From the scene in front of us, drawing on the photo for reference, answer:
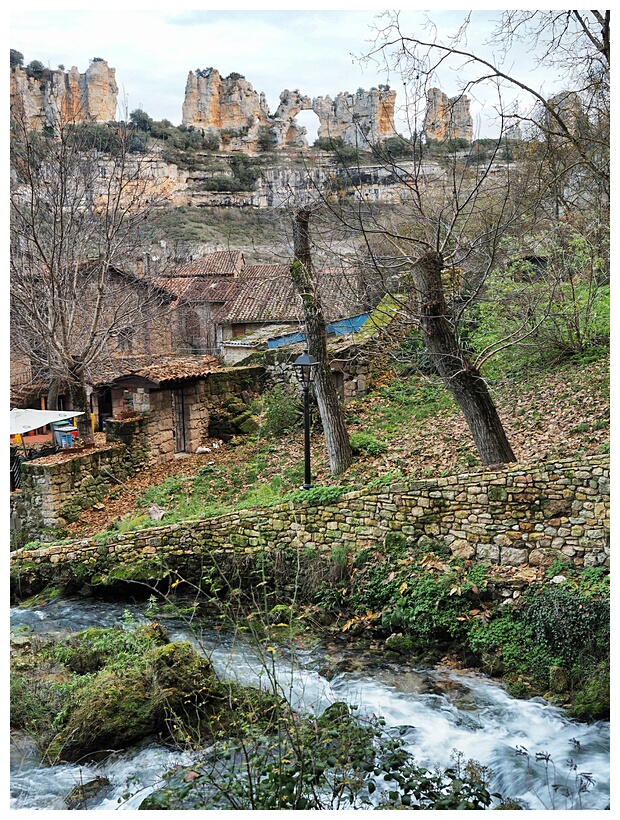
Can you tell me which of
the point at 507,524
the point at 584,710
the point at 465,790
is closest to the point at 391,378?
the point at 507,524

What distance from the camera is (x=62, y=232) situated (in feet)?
37.3

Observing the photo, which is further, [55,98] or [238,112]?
[238,112]

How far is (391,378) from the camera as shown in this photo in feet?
46.6

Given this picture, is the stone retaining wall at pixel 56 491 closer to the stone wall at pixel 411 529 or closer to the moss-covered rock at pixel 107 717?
the stone wall at pixel 411 529

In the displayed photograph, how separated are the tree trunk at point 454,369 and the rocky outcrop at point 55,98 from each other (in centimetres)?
518

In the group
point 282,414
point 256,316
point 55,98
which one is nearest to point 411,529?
point 282,414

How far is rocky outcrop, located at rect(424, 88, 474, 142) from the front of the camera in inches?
274

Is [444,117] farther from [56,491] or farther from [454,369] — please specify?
[56,491]

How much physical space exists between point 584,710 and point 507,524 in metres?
2.00

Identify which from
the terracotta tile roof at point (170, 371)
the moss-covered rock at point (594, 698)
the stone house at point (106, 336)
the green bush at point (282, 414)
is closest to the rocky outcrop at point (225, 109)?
the stone house at point (106, 336)

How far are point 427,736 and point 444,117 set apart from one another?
595 cm

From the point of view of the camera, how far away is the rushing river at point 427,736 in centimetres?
477

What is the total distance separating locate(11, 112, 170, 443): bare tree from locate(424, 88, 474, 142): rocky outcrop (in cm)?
644
